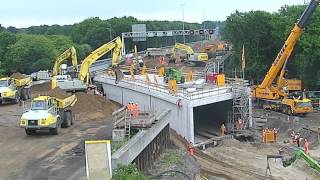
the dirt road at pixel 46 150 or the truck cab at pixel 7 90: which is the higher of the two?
the truck cab at pixel 7 90

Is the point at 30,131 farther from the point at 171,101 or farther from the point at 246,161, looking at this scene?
the point at 246,161

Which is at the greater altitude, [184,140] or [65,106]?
[65,106]

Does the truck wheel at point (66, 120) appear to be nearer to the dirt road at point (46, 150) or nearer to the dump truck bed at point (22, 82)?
the dirt road at point (46, 150)

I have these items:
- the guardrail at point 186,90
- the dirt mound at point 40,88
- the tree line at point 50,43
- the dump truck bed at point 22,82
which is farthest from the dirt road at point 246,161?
the tree line at point 50,43

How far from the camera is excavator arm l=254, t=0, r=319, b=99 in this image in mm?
46547

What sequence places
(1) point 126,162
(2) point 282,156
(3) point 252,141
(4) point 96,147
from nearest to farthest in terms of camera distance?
(4) point 96,147 → (1) point 126,162 → (2) point 282,156 → (3) point 252,141

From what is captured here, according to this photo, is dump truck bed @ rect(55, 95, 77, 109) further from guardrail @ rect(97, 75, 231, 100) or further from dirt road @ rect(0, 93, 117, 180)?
guardrail @ rect(97, 75, 231, 100)

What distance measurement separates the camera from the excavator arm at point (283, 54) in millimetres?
46547

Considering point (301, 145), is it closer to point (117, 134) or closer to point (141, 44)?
point (117, 134)

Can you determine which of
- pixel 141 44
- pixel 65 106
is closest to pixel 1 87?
Result: pixel 65 106

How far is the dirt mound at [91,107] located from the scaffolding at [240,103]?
395 inches

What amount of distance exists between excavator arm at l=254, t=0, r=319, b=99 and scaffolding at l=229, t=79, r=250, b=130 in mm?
6291

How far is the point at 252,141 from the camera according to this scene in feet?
137

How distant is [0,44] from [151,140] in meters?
82.9
